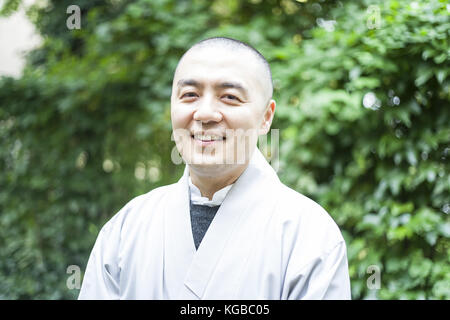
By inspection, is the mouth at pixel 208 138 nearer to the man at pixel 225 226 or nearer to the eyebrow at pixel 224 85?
the man at pixel 225 226

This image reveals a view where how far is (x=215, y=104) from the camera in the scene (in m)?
1.61

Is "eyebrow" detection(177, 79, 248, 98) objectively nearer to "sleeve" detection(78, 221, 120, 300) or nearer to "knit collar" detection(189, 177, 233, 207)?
"knit collar" detection(189, 177, 233, 207)

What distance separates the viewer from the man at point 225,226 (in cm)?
156

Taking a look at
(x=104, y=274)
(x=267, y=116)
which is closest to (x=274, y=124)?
(x=267, y=116)

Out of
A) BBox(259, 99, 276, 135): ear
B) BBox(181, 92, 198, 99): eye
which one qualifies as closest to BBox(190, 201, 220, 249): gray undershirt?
BBox(259, 99, 276, 135): ear

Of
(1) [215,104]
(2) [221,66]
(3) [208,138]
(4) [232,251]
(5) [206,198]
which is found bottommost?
(4) [232,251]

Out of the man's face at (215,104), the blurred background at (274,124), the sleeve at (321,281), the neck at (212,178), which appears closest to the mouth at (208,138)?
the man's face at (215,104)

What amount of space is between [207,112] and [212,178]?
289 mm

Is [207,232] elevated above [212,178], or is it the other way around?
[212,178]

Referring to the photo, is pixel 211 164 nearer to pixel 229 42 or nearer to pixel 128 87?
pixel 229 42

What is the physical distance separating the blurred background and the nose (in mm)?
1448

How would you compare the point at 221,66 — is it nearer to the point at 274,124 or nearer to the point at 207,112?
the point at 207,112

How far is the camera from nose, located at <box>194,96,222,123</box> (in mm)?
1587

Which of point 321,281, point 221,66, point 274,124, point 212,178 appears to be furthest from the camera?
point 274,124
